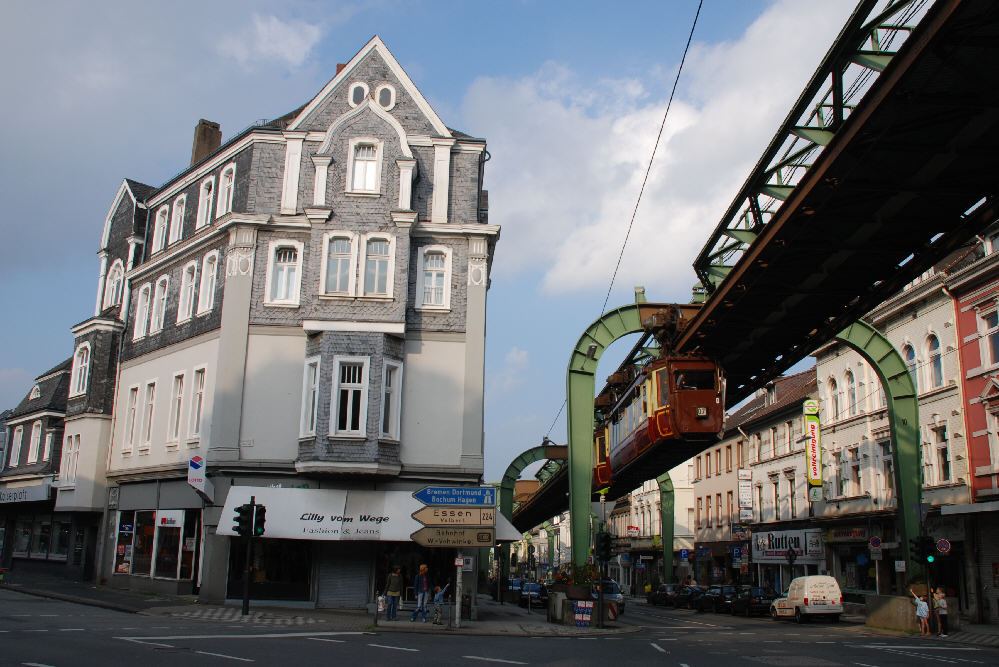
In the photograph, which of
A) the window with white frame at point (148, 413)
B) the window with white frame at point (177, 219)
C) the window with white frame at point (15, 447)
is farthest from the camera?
the window with white frame at point (15, 447)

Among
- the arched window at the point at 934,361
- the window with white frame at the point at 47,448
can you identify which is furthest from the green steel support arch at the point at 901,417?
the window with white frame at the point at 47,448

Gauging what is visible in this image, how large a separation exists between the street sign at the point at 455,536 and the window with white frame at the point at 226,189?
14854mm

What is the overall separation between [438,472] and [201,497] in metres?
7.68

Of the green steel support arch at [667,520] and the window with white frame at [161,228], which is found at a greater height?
the window with white frame at [161,228]

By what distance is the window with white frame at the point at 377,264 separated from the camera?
2778 cm

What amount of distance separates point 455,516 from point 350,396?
246 inches

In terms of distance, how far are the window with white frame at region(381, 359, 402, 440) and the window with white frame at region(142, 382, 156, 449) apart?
10.3 m

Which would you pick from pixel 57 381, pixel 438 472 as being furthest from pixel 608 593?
pixel 57 381

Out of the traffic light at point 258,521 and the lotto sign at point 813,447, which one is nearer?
the traffic light at point 258,521

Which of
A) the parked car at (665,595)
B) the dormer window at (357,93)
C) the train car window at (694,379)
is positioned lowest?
the parked car at (665,595)

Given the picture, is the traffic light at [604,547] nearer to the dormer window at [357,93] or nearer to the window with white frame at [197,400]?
the window with white frame at [197,400]

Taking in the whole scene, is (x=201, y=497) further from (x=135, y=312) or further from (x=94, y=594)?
(x=135, y=312)

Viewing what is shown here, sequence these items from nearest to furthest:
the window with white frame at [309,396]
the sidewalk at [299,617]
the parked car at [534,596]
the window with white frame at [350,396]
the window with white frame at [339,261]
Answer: the sidewalk at [299,617]
the window with white frame at [350,396]
the window with white frame at [309,396]
the window with white frame at [339,261]
the parked car at [534,596]

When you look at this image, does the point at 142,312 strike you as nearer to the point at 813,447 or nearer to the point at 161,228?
the point at 161,228
